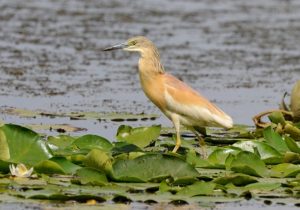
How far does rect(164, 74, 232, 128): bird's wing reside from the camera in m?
9.27

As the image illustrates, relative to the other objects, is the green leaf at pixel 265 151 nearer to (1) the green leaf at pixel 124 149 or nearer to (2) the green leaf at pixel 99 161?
(1) the green leaf at pixel 124 149

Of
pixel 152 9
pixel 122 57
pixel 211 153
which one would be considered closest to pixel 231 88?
pixel 122 57

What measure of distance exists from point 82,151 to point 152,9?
1388cm

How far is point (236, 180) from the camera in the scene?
7.85 meters

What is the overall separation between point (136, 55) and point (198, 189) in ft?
31.6

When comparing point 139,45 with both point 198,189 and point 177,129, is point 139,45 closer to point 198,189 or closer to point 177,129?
point 177,129

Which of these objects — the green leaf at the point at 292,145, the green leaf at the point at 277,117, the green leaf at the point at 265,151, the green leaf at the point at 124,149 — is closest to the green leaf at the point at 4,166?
the green leaf at the point at 124,149

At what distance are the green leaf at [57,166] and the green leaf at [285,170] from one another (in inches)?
63.3

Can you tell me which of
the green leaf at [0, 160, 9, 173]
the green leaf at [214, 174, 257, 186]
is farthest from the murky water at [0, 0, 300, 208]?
the green leaf at [214, 174, 257, 186]

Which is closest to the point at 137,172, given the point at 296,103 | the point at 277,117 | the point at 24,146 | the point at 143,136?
the point at 24,146

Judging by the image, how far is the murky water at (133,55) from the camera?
13.1 m

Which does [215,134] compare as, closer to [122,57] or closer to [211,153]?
[211,153]

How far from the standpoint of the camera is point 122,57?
56.1 feet

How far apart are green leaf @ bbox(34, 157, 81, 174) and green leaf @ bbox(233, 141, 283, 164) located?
1.69 meters
